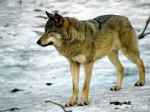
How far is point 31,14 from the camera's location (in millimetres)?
16469

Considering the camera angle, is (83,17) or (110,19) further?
(83,17)

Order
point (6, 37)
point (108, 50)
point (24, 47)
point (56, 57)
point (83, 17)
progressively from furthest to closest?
point (83, 17) → point (6, 37) → point (24, 47) → point (56, 57) → point (108, 50)

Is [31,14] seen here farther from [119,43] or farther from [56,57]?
[119,43]

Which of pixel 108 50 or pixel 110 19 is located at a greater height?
pixel 110 19

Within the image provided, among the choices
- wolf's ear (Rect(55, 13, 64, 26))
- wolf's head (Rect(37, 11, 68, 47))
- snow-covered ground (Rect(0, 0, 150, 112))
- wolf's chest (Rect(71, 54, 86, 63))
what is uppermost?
wolf's ear (Rect(55, 13, 64, 26))

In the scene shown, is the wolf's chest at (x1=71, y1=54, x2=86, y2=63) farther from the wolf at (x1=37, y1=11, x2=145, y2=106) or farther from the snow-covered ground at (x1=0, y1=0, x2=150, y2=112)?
the snow-covered ground at (x1=0, y1=0, x2=150, y2=112)

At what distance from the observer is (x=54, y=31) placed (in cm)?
671

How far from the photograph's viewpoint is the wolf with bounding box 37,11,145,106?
266 inches

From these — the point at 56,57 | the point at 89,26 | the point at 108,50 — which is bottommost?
the point at 56,57

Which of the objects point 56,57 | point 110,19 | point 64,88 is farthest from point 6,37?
point 110,19

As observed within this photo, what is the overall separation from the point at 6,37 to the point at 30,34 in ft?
2.78

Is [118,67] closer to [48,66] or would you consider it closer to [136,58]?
[136,58]

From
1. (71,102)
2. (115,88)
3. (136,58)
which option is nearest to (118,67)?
(136,58)

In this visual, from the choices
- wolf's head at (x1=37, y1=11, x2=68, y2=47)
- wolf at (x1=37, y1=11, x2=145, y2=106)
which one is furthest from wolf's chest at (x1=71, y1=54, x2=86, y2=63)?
wolf's head at (x1=37, y1=11, x2=68, y2=47)
